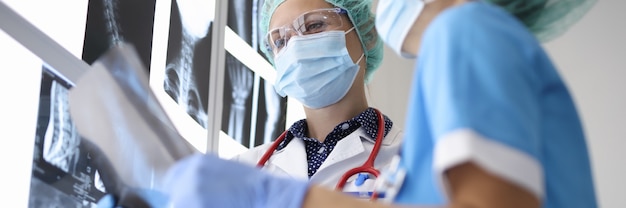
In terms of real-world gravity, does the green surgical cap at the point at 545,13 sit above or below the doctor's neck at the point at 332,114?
above

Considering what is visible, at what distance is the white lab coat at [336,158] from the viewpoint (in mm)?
2230

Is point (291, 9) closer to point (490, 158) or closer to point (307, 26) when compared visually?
point (307, 26)

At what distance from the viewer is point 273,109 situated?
367cm

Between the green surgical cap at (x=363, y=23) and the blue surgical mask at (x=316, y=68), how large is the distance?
0.10m

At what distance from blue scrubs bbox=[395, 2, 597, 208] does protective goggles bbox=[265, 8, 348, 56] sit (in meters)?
1.22

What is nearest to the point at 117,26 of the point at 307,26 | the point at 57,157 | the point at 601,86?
the point at 57,157

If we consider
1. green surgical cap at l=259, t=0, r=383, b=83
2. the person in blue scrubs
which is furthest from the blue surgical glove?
green surgical cap at l=259, t=0, r=383, b=83

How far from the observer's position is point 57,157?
7.51 feet

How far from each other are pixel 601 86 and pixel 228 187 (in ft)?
9.86

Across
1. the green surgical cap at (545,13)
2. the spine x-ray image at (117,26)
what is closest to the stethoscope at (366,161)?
the spine x-ray image at (117,26)

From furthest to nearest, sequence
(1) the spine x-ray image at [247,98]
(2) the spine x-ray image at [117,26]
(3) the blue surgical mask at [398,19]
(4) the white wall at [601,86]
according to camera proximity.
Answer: (4) the white wall at [601,86]
(1) the spine x-ray image at [247,98]
(2) the spine x-ray image at [117,26]
(3) the blue surgical mask at [398,19]

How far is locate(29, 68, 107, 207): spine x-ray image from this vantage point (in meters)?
2.24

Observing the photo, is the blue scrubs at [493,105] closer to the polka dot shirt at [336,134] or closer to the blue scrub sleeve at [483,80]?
the blue scrub sleeve at [483,80]

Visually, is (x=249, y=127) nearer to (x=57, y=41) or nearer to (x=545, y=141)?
(x=57, y=41)
